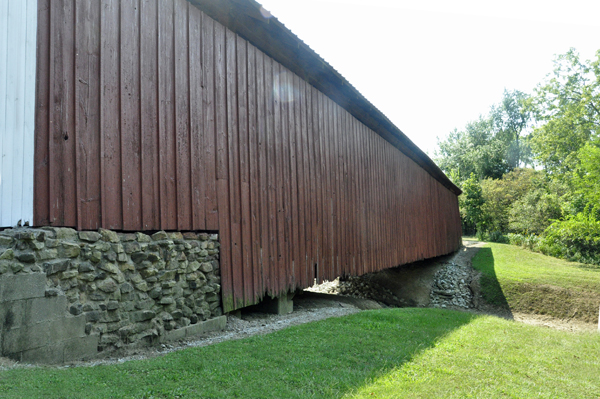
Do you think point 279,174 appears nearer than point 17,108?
No

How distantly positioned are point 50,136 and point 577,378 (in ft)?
22.6

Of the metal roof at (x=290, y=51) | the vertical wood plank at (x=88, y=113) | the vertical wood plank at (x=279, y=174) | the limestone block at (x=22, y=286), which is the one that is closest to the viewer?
the limestone block at (x=22, y=286)

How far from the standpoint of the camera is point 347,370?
13.6 ft

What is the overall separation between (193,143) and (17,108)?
2430 mm

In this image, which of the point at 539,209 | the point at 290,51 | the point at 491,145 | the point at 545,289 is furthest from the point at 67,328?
the point at 491,145

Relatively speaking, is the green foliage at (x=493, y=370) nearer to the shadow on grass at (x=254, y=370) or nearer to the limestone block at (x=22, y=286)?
the shadow on grass at (x=254, y=370)

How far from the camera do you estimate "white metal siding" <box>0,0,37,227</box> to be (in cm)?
377

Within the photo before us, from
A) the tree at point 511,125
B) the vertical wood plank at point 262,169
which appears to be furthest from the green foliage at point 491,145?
the vertical wood plank at point 262,169

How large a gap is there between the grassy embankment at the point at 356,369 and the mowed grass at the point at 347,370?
11 mm

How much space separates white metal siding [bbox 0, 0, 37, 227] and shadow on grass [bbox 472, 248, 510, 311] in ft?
48.3

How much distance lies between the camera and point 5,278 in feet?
11.4

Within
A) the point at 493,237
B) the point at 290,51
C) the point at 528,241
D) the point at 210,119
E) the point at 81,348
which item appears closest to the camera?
the point at 81,348

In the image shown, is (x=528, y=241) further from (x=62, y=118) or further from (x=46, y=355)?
(x=46, y=355)

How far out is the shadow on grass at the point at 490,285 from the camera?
1449 cm
